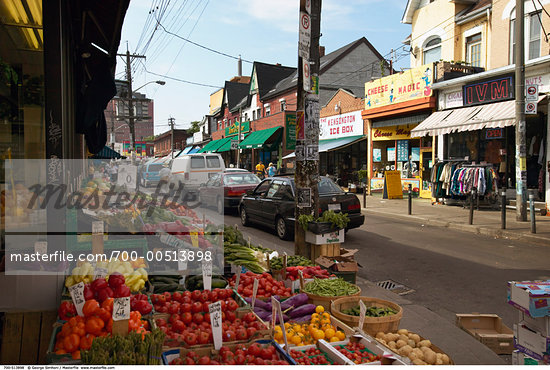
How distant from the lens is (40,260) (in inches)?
140

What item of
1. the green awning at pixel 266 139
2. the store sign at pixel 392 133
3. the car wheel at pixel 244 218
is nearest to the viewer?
the car wheel at pixel 244 218

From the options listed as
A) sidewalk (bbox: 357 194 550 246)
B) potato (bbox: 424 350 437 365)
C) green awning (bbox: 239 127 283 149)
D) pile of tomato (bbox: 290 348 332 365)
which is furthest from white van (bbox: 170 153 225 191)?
potato (bbox: 424 350 437 365)

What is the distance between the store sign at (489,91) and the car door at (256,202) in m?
9.43

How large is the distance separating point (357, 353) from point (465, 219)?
425 inches

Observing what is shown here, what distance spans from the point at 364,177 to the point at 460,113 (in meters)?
8.28

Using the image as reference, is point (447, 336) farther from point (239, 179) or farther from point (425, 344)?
point (239, 179)

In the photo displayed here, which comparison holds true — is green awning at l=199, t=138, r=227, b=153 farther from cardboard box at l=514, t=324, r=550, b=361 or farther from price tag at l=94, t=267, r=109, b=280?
cardboard box at l=514, t=324, r=550, b=361

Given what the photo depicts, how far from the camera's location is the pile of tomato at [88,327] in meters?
2.84

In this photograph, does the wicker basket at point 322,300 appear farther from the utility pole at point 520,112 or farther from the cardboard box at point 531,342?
the utility pole at point 520,112

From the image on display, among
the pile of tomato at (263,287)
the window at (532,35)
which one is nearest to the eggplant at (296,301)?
the pile of tomato at (263,287)

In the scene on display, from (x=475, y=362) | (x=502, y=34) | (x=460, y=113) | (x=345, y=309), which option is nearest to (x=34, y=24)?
(x=345, y=309)

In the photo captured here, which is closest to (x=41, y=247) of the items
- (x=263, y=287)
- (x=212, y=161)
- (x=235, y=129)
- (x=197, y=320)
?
(x=197, y=320)

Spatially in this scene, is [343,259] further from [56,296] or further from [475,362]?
[56,296]

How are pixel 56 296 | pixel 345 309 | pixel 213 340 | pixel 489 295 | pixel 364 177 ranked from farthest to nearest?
pixel 364 177 → pixel 489 295 → pixel 345 309 → pixel 56 296 → pixel 213 340
